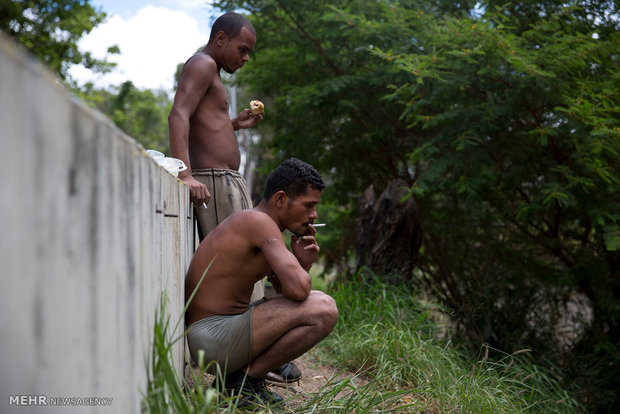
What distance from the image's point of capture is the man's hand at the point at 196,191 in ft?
10.4

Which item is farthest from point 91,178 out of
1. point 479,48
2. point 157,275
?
point 479,48

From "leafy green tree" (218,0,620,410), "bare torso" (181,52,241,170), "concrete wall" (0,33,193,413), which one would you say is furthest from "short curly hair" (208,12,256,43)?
"leafy green tree" (218,0,620,410)

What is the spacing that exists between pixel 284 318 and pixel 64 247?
5.41 ft

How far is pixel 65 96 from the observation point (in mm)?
1215

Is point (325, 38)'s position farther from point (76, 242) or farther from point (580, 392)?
point (76, 242)

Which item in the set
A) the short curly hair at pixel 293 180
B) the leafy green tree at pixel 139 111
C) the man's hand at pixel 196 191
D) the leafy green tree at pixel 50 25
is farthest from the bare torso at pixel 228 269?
the leafy green tree at pixel 139 111

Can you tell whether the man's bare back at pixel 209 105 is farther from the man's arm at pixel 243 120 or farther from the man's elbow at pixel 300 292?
the man's elbow at pixel 300 292

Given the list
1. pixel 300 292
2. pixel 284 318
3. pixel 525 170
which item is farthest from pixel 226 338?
pixel 525 170

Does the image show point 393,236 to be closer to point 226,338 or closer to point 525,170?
point 525,170

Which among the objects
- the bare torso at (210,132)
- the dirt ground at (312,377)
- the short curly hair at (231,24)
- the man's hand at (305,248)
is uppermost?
the short curly hair at (231,24)

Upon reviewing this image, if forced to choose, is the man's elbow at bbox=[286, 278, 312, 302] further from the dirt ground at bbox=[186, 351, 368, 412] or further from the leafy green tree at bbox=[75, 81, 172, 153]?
the leafy green tree at bbox=[75, 81, 172, 153]

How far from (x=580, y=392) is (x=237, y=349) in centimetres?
478

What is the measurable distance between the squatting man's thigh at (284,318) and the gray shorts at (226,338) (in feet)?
0.13

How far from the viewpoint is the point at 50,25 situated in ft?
46.4
